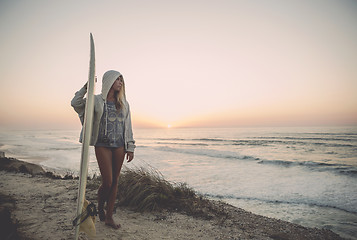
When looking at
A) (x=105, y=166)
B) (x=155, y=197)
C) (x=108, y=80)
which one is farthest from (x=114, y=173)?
(x=155, y=197)

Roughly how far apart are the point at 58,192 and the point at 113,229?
2.58m

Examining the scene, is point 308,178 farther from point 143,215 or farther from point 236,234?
point 143,215

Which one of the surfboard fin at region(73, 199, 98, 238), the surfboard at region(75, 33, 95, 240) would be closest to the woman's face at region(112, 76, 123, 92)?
the surfboard at region(75, 33, 95, 240)

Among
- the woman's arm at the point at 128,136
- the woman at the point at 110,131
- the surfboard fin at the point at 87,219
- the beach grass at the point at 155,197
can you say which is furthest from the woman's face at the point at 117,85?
the beach grass at the point at 155,197

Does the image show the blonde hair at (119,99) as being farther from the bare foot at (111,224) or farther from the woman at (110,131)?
the bare foot at (111,224)

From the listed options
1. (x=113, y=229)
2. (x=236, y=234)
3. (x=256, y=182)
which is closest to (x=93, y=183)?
(x=113, y=229)

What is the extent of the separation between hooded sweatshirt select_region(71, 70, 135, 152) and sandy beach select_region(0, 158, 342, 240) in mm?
1278

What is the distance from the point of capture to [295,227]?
3.93 m

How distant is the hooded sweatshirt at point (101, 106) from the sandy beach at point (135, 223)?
4.19 ft

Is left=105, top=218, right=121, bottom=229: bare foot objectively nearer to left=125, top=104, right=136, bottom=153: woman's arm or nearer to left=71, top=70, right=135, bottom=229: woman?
left=71, top=70, right=135, bottom=229: woman

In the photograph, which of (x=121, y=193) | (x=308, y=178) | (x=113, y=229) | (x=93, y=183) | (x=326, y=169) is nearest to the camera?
(x=113, y=229)

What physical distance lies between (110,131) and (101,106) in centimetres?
34

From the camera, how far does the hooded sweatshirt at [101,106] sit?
241 cm

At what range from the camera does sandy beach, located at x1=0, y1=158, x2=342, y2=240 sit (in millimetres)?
2822
